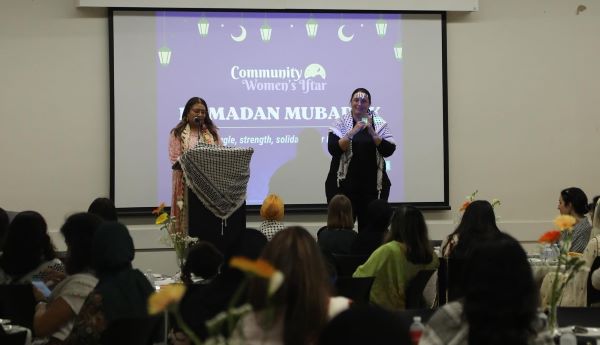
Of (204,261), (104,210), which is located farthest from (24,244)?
(104,210)

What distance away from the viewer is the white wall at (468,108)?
7848mm

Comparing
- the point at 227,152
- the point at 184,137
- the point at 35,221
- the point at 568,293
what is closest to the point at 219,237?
the point at 227,152

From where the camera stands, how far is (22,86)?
7.84 meters

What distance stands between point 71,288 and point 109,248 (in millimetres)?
356

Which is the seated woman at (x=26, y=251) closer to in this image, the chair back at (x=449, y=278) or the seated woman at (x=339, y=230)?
the seated woman at (x=339, y=230)

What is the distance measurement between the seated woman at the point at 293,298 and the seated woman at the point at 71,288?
1403mm

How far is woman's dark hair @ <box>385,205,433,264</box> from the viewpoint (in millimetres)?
4426

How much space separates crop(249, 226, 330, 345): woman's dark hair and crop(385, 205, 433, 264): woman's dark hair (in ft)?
7.64

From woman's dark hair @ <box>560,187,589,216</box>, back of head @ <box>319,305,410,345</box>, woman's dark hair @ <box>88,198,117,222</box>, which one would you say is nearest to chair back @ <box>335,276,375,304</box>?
woman's dark hair @ <box>88,198,117,222</box>

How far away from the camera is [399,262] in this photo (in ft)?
14.5

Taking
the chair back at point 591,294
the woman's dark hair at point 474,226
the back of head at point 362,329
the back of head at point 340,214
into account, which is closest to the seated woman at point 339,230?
the back of head at point 340,214

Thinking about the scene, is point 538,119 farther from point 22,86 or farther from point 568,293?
point 22,86

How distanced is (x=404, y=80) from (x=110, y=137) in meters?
2.96

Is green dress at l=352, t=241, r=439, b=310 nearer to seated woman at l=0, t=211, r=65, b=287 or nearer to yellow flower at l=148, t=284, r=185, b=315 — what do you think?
seated woman at l=0, t=211, r=65, b=287
